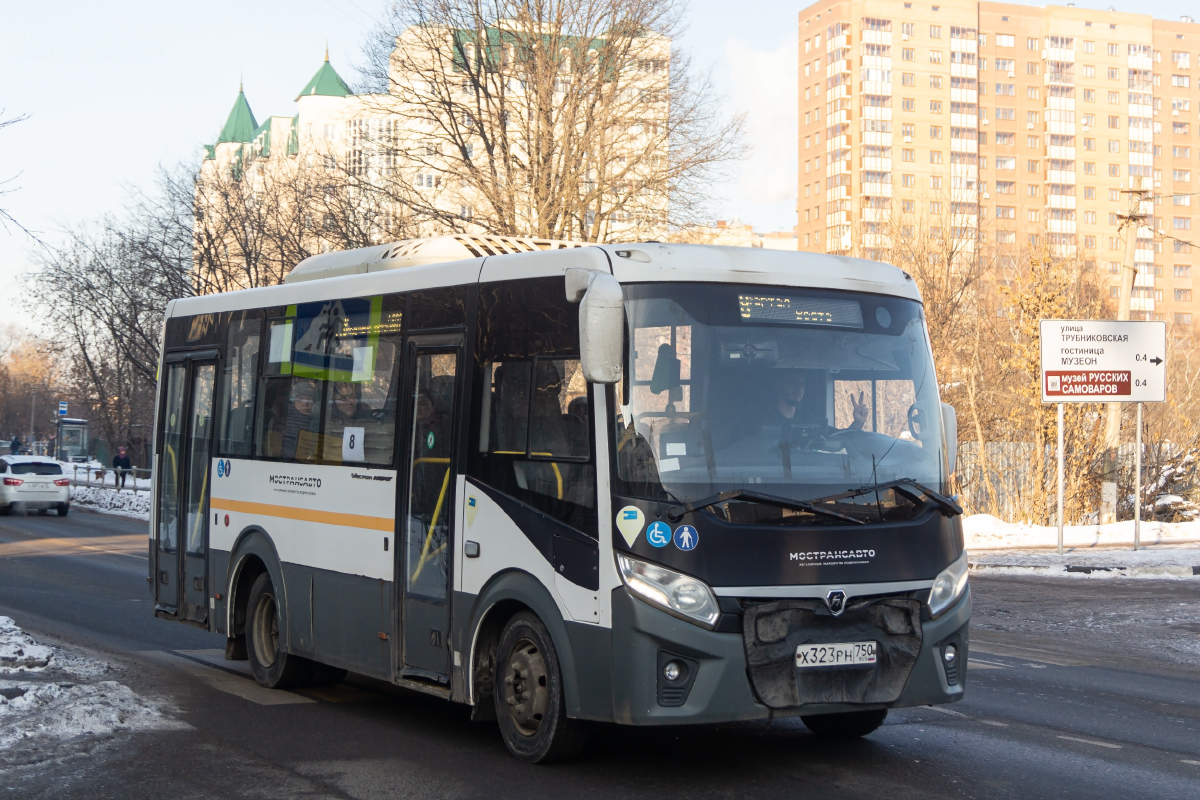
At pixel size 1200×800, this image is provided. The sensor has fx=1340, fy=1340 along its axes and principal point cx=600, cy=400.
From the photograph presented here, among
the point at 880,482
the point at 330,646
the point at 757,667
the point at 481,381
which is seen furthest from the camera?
the point at 330,646

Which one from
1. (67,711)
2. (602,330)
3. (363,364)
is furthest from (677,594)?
(67,711)

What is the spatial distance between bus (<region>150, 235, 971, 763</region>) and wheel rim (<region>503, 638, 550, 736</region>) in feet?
0.05

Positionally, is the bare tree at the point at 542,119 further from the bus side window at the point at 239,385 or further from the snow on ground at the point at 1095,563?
the bus side window at the point at 239,385

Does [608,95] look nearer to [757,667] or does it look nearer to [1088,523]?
[1088,523]

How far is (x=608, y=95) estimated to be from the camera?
34438 millimetres

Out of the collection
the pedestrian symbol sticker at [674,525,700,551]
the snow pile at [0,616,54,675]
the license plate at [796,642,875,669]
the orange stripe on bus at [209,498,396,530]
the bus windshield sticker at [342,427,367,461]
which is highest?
the bus windshield sticker at [342,427,367,461]

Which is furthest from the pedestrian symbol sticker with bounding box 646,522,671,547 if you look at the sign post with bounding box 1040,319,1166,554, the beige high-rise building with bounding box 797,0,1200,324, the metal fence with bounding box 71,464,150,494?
the beige high-rise building with bounding box 797,0,1200,324

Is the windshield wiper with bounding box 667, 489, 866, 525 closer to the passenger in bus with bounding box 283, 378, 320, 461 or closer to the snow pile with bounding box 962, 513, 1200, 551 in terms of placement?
the passenger in bus with bounding box 283, 378, 320, 461

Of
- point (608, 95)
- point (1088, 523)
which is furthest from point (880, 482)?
point (608, 95)

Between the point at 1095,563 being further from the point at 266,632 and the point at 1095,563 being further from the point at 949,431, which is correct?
the point at 266,632

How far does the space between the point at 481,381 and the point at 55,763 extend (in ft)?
10.1

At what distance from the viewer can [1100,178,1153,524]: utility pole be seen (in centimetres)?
2827

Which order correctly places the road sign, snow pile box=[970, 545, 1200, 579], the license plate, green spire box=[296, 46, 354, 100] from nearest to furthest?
the license plate → snow pile box=[970, 545, 1200, 579] → the road sign → green spire box=[296, 46, 354, 100]

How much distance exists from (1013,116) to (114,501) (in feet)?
398
